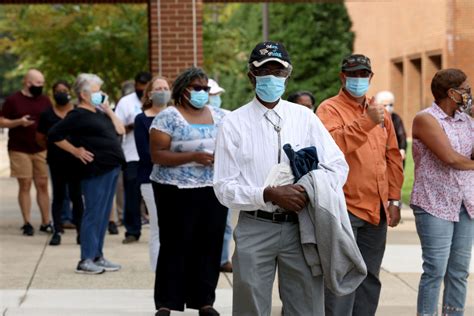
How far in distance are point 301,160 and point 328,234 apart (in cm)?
42

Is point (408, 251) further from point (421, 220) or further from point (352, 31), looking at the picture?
point (352, 31)

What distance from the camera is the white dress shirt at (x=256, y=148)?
5965mm

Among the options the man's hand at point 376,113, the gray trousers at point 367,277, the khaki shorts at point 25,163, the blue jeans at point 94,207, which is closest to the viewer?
the man's hand at point 376,113

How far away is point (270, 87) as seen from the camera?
237 inches

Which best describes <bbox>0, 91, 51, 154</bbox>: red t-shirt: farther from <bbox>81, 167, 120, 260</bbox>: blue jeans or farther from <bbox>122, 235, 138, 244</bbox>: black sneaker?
<bbox>81, 167, 120, 260</bbox>: blue jeans

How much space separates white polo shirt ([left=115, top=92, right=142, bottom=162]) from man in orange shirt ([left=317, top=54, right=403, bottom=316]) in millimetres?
6899

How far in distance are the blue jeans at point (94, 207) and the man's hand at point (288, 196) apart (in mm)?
5086

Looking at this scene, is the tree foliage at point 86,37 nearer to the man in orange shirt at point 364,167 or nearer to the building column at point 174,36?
the building column at point 174,36

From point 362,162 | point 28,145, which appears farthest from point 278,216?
point 28,145

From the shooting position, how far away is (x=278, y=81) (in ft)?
19.8

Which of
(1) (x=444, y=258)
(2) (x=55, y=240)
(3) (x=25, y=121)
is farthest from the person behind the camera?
(3) (x=25, y=121)

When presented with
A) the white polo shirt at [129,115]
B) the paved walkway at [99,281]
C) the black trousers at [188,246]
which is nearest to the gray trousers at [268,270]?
the black trousers at [188,246]

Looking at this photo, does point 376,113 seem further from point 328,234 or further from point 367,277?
point 367,277

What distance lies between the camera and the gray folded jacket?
5.84m
